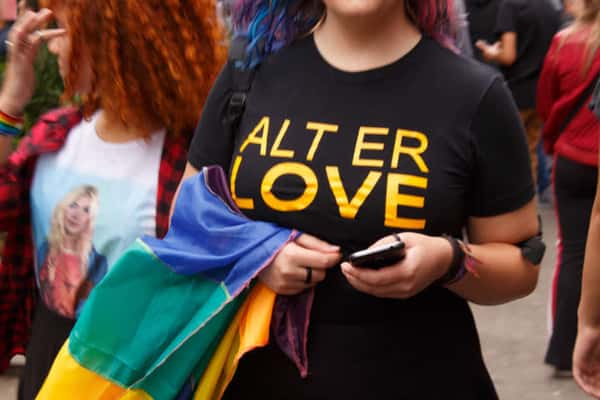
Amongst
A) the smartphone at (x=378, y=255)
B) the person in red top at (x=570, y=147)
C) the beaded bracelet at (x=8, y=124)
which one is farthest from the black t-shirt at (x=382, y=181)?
the person in red top at (x=570, y=147)

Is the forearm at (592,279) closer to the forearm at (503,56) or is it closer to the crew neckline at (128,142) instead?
Result: the crew neckline at (128,142)

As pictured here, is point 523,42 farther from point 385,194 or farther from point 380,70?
point 385,194

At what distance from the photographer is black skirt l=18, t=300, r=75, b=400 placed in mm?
2529

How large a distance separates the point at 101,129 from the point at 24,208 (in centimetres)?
31

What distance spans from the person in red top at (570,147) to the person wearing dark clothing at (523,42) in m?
2.64

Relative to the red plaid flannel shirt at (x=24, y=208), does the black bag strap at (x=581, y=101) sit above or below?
below

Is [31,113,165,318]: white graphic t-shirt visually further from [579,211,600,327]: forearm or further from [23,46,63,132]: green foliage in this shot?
[23,46,63,132]: green foliage

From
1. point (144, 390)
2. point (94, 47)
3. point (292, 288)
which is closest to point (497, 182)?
point (292, 288)

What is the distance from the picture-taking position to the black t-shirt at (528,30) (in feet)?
23.9

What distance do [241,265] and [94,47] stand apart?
2.53ft

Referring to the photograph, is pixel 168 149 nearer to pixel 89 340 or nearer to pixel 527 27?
pixel 89 340

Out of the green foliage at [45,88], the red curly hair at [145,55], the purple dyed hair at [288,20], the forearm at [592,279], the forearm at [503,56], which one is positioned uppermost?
the purple dyed hair at [288,20]

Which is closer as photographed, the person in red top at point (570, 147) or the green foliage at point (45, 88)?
the person in red top at point (570, 147)

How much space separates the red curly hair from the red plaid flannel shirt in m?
0.10
